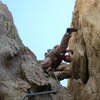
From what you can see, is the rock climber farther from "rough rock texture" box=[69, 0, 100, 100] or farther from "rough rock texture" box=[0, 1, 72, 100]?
"rough rock texture" box=[0, 1, 72, 100]

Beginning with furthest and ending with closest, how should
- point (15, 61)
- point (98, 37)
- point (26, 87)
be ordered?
point (98, 37) < point (15, 61) < point (26, 87)

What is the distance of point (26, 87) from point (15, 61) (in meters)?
1.49

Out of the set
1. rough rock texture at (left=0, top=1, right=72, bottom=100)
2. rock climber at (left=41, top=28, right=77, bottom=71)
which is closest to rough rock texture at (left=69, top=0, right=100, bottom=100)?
rock climber at (left=41, top=28, right=77, bottom=71)

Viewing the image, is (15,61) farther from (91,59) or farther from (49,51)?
(49,51)

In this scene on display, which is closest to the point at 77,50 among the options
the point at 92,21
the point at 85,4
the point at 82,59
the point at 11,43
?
the point at 82,59

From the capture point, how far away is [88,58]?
16453 millimetres

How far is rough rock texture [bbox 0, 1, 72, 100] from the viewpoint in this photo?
11906 millimetres

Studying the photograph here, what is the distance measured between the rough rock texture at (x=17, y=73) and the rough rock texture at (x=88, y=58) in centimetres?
170

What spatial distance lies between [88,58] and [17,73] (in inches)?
184

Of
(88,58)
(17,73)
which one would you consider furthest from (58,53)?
(17,73)

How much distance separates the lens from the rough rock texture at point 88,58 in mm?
15450

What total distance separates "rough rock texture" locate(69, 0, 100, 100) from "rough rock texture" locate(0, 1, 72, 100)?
5.57 feet

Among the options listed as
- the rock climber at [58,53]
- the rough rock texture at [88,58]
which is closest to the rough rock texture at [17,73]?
the rough rock texture at [88,58]

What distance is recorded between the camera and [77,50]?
1745cm
